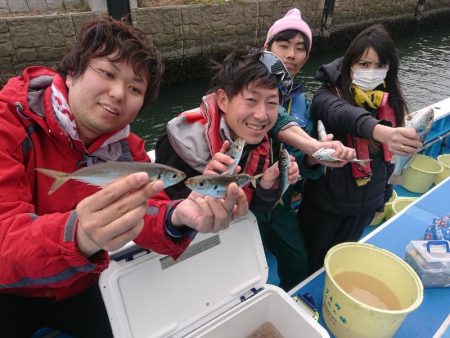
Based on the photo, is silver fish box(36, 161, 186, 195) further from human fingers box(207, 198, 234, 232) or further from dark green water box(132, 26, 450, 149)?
dark green water box(132, 26, 450, 149)

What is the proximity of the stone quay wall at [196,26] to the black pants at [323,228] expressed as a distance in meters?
1.90

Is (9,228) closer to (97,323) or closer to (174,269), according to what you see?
(174,269)

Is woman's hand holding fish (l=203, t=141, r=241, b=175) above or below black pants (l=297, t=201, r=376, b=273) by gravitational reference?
above

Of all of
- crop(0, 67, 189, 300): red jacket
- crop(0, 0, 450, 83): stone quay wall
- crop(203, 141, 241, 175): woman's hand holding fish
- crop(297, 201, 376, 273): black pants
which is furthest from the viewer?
crop(0, 0, 450, 83): stone quay wall

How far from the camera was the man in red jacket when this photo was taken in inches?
52.2

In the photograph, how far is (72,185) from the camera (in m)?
1.97

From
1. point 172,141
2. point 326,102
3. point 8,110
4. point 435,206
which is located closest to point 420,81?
point 435,206

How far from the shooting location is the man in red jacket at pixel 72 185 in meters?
1.33

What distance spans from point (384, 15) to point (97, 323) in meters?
23.7

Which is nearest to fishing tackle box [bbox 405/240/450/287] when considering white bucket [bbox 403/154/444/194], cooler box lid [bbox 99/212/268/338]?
cooler box lid [bbox 99/212/268/338]

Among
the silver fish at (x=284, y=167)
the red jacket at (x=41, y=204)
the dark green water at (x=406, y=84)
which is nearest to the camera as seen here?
the red jacket at (x=41, y=204)

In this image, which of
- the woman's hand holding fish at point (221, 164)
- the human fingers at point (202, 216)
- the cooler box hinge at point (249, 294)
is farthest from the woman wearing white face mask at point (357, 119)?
the human fingers at point (202, 216)

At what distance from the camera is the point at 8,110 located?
1.65m

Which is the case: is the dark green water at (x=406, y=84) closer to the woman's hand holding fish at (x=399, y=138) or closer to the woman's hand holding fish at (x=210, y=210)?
the woman's hand holding fish at (x=399, y=138)
